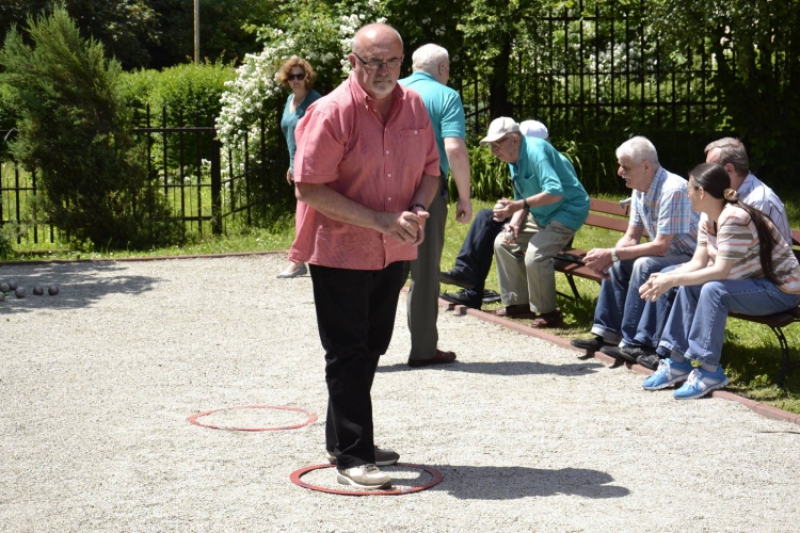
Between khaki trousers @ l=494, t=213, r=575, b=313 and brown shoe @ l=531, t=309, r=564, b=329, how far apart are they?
0.11 ft

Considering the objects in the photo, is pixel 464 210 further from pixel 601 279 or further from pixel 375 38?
pixel 375 38

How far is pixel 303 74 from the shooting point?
10.9 meters

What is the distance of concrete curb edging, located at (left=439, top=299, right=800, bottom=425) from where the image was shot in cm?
611

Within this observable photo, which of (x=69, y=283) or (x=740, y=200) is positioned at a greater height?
(x=740, y=200)

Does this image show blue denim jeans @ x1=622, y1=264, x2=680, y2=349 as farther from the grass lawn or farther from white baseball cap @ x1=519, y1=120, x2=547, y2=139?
white baseball cap @ x1=519, y1=120, x2=547, y2=139

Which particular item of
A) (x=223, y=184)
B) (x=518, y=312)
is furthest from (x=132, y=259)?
(x=518, y=312)

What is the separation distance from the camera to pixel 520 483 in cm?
513

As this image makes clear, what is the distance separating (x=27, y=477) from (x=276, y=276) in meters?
6.26

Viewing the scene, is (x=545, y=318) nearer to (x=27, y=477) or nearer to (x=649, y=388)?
(x=649, y=388)

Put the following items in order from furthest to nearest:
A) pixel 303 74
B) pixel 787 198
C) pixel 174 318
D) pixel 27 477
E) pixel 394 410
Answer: pixel 787 198, pixel 303 74, pixel 174 318, pixel 394 410, pixel 27 477

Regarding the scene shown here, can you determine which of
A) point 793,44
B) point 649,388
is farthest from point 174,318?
point 793,44

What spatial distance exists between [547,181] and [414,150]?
3.64m

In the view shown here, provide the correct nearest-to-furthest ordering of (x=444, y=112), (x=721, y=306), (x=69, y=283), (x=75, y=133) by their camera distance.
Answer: (x=721, y=306) → (x=444, y=112) → (x=69, y=283) → (x=75, y=133)

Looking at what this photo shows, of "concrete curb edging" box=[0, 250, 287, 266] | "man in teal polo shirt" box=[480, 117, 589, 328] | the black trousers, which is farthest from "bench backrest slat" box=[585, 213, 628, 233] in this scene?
"concrete curb edging" box=[0, 250, 287, 266]
